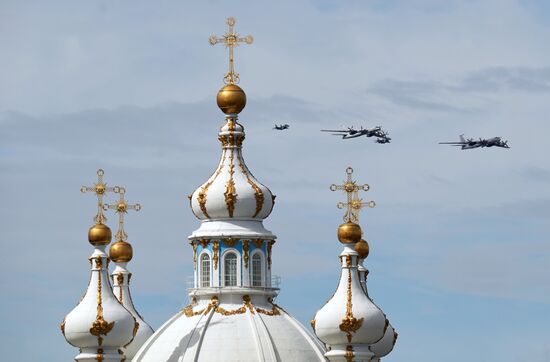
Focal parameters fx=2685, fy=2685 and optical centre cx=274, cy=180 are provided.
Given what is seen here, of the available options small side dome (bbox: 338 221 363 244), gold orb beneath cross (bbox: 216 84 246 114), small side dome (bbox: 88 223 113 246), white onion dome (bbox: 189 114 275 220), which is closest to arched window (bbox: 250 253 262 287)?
white onion dome (bbox: 189 114 275 220)

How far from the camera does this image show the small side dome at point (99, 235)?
120 meters

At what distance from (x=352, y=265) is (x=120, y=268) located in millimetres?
15691

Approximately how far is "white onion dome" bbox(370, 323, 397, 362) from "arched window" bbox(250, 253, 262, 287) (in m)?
8.19

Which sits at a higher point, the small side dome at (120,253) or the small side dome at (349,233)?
the small side dome at (120,253)

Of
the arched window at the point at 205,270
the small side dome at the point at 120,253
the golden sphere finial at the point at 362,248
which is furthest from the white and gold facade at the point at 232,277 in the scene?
the golden sphere finial at the point at 362,248

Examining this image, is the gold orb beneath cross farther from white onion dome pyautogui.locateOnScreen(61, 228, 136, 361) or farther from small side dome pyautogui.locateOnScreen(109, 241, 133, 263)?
small side dome pyautogui.locateOnScreen(109, 241, 133, 263)

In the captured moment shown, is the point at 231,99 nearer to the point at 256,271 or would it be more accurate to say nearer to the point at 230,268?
the point at 230,268

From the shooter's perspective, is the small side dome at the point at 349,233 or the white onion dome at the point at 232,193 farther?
the white onion dome at the point at 232,193

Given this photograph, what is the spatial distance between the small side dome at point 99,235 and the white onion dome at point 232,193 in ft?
14.3

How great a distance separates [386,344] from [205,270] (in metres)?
11.4

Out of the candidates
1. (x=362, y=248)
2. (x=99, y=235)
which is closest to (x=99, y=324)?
(x=99, y=235)

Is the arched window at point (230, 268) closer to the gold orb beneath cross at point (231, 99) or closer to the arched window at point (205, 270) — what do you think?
the arched window at point (205, 270)

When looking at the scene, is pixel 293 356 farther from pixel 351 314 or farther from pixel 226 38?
pixel 226 38

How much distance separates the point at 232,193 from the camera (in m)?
121
